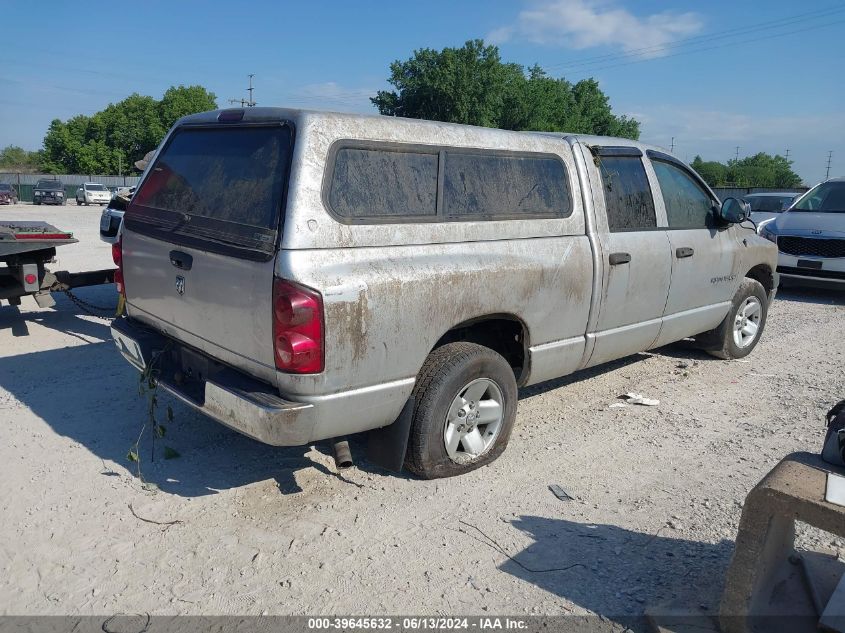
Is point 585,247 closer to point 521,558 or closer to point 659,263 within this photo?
point 659,263

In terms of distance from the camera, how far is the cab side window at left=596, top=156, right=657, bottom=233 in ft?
16.6

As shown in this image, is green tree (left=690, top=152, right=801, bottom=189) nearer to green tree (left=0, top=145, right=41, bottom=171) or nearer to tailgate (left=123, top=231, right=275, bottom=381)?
tailgate (left=123, top=231, right=275, bottom=381)

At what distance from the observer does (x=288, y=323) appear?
3281mm

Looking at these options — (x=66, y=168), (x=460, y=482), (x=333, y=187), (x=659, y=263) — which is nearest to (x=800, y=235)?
(x=659, y=263)

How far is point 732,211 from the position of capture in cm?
604

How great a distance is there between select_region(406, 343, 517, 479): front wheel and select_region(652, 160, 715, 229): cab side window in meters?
2.37

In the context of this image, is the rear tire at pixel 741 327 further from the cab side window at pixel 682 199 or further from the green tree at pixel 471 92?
the green tree at pixel 471 92

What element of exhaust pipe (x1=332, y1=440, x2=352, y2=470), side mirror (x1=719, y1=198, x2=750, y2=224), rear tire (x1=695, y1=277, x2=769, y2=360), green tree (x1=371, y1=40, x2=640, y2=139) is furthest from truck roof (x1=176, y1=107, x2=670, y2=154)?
green tree (x1=371, y1=40, x2=640, y2=139)

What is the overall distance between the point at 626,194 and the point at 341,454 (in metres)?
3.05

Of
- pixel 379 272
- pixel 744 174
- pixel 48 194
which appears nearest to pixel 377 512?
pixel 379 272

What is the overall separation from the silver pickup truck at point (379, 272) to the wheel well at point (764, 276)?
87.3 inches

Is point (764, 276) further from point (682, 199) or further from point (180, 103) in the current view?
point (180, 103)

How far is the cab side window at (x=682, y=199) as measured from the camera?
5671 millimetres

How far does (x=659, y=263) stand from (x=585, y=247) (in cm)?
96
